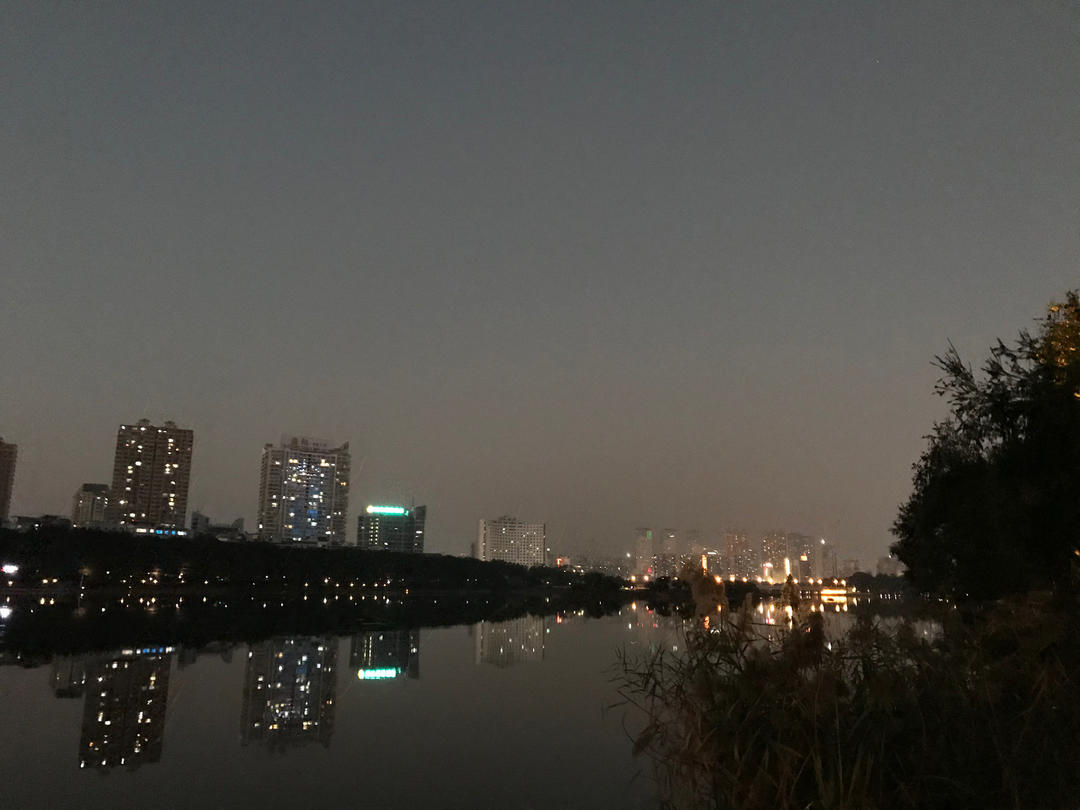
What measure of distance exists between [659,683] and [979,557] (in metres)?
12.3

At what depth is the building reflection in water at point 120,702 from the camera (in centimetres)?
1565

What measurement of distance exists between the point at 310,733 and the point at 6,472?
190680mm

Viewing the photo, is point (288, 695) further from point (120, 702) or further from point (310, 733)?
point (310, 733)

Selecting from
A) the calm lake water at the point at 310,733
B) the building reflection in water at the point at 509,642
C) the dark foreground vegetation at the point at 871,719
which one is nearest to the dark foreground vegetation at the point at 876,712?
the dark foreground vegetation at the point at 871,719

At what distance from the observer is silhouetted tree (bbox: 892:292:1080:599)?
52.9 ft

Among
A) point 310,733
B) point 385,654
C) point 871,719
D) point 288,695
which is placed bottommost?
point 310,733

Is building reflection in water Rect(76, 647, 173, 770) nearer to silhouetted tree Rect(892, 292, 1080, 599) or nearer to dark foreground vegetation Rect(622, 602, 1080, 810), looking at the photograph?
dark foreground vegetation Rect(622, 602, 1080, 810)

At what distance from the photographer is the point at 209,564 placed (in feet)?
268

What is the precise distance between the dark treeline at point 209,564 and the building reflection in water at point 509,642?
35235 mm

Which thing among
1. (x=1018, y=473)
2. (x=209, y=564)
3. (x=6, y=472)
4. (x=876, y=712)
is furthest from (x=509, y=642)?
(x=6, y=472)

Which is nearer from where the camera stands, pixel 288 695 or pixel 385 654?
pixel 288 695

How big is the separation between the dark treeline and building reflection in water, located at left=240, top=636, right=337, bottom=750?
41.9m

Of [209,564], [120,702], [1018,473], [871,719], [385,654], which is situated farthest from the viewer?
[209,564]

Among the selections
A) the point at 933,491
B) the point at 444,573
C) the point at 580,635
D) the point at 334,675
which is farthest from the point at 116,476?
the point at 933,491
